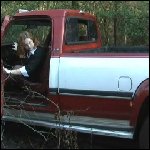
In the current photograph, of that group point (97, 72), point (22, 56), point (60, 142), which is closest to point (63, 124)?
point (60, 142)

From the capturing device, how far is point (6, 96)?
20.6 ft

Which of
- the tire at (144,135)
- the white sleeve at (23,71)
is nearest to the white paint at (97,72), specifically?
the tire at (144,135)

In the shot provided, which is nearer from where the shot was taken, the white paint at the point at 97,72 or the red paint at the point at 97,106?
the white paint at the point at 97,72

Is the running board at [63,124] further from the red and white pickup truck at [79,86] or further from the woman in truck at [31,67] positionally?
the woman in truck at [31,67]

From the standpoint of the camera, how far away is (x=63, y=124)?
18.3 ft

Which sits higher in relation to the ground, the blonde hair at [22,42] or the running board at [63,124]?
the blonde hair at [22,42]

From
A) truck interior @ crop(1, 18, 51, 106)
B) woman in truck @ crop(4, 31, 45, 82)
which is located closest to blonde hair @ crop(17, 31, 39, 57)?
truck interior @ crop(1, 18, 51, 106)

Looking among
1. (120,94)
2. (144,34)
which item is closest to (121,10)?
(144,34)

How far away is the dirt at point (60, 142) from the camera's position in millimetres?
5509

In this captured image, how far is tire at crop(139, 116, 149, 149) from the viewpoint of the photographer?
16.1 feet

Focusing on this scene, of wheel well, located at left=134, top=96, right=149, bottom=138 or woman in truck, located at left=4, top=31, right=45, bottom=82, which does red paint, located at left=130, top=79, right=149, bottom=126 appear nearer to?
wheel well, located at left=134, top=96, right=149, bottom=138

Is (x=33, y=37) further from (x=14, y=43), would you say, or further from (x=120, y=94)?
(x=120, y=94)

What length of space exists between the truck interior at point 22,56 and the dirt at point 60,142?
0.52 m

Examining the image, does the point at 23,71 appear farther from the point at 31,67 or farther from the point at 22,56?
the point at 22,56
